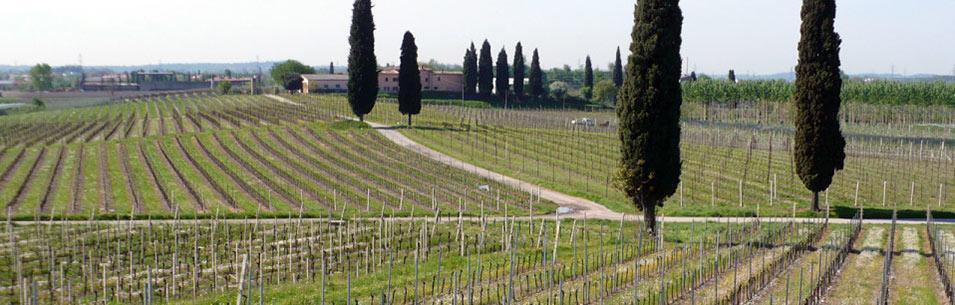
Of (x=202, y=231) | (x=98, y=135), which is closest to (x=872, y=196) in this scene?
(x=202, y=231)

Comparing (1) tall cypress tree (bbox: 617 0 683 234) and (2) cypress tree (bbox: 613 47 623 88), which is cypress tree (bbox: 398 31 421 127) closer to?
(1) tall cypress tree (bbox: 617 0 683 234)

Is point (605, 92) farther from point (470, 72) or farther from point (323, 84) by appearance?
point (323, 84)

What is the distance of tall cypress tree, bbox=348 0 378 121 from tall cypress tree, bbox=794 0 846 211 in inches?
1317

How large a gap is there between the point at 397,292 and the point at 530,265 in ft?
17.8

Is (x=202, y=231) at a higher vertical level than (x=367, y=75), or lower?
lower

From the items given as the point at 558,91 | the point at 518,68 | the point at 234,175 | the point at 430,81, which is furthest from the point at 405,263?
the point at 558,91

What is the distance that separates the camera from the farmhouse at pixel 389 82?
4636 inches

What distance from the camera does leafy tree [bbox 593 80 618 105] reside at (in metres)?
126

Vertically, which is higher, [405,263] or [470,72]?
[470,72]

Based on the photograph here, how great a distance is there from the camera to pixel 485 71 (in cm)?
11269

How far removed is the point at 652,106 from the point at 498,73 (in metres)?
84.6

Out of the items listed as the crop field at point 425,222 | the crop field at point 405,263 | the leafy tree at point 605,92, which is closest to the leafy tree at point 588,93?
the leafy tree at point 605,92

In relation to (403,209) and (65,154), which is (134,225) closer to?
(403,209)

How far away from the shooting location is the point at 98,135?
6512cm
